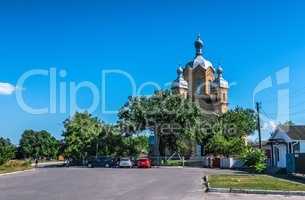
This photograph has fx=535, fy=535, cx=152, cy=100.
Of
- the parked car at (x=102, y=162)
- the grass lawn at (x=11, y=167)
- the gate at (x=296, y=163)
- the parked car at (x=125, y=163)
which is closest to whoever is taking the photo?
the gate at (x=296, y=163)

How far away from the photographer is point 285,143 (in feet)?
176

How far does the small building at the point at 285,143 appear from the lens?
170 feet

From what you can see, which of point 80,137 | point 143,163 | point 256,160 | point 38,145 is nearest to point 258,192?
point 256,160

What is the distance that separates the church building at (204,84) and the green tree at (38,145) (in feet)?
168

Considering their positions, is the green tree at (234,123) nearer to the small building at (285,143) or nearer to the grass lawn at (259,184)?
the small building at (285,143)

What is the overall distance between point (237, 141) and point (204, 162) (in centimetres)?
829

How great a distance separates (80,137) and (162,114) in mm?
19749

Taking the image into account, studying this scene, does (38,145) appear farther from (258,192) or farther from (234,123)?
(258,192)

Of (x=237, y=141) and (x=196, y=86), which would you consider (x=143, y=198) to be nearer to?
(x=237, y=141)

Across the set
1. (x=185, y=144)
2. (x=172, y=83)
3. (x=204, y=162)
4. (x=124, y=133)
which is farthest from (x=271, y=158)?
(x=172, y=83)

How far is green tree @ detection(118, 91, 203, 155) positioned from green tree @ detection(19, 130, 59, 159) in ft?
236

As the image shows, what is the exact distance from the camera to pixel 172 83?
354ft

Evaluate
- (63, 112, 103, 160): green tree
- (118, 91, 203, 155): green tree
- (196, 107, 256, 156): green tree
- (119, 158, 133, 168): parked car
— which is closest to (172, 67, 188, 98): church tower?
(196, 107, 256, 156): green tree

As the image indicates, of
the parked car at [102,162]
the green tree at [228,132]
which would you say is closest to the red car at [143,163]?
the parked car at [102,162]
